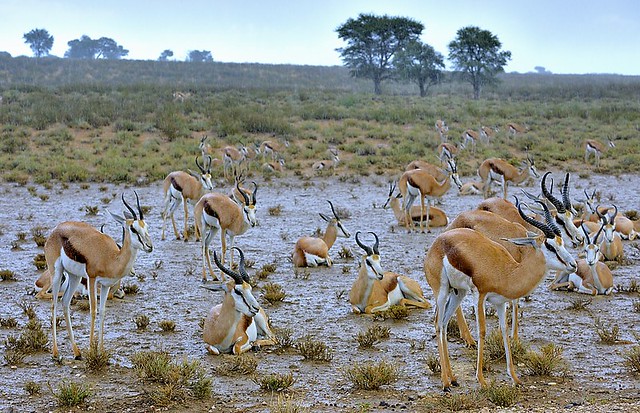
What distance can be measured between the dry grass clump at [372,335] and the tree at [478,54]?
44965 millimetres

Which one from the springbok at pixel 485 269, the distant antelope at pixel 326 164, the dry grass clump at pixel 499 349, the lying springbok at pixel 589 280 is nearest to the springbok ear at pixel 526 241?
the springbok at pixel 485 269

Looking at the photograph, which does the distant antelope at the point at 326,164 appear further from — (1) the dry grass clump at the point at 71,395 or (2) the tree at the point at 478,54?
(2) the tree at the point at 478,54

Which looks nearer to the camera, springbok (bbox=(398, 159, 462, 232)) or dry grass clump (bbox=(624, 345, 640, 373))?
dry grass clump (bbox=(624, 345, 640, 373))

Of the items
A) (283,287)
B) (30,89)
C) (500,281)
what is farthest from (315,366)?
(30,89)

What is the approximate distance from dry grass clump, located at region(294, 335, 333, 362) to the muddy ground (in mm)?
89

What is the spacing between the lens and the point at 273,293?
31.1 ft

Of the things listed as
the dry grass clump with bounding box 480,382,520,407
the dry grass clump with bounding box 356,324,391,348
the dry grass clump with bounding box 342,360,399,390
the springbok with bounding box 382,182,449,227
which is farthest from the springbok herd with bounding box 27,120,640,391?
the springbok with bounding box 382,182,449,227

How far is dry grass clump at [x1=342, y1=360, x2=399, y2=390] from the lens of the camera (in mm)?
6289

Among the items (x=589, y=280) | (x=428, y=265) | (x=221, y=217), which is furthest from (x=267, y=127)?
(x=428, y=265)

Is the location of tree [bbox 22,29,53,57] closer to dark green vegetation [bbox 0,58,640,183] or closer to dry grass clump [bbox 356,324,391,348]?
dark green vegetation [bbox 0,58,640,183]

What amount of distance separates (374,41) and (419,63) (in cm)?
480

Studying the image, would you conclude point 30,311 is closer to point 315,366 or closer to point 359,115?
point 315,366

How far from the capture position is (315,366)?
7.04m

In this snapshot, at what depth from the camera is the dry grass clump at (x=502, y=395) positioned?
225 inches
